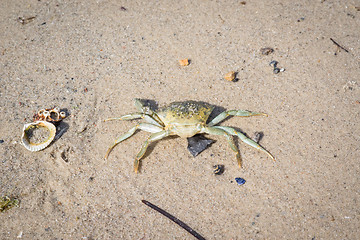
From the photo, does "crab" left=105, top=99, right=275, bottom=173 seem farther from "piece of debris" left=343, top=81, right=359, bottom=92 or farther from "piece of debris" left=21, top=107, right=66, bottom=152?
"piece of debris" left=343, top=81, right=359, bottom=92

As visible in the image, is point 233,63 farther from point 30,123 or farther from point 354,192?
point 30,123

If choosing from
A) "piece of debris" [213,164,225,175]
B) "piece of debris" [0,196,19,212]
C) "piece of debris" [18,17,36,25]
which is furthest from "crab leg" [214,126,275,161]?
"piece of debris" [18,17,36,25]

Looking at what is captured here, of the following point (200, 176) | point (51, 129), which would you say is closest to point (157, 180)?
point (200, 176)

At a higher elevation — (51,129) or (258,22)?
(258,22)

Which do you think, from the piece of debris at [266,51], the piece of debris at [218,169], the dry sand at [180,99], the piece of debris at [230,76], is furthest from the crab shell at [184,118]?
the piece of debris at [266,51]

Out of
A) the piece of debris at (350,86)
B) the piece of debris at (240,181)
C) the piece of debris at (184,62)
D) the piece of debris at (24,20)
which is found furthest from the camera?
the piece of debris at (24,20)

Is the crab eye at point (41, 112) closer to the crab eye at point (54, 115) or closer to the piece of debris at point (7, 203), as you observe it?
the crab eye at point (54, 115)
